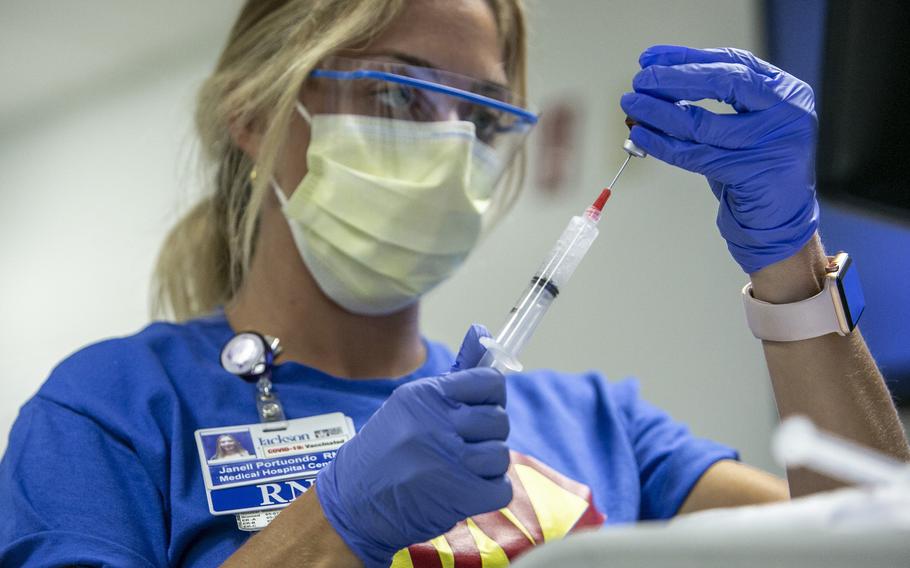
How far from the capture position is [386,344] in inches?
53.9

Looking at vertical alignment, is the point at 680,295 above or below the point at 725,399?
above

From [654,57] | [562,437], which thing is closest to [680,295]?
[562,437]

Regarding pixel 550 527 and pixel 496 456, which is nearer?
pixel 496 456

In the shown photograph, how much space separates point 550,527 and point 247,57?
80 cm

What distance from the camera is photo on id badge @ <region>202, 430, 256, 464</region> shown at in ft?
3.67

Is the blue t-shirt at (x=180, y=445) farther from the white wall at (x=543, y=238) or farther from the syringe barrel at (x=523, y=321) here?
the white wall at (x=543, y=238)

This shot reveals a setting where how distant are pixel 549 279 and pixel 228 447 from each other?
0.44m

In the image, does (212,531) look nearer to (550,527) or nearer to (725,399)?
(550,527)

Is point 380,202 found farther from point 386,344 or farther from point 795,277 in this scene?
point 795,277

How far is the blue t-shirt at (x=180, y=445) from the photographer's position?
1024 mm

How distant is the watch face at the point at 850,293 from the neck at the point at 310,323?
61cm

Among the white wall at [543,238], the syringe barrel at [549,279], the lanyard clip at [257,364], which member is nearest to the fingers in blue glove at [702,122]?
the syringe barrel at [549,279]

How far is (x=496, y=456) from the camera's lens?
2.94 ft

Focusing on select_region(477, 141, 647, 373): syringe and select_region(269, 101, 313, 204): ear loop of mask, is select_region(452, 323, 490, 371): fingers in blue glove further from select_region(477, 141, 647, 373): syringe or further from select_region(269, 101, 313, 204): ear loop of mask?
select_region(269, 101, 313, 204): ear loop of mask
